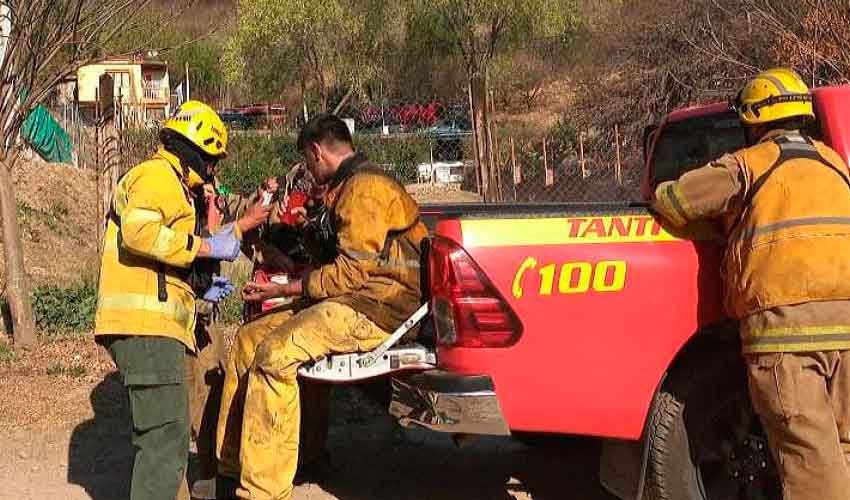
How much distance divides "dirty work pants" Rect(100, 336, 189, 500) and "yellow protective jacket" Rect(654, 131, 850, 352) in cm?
229

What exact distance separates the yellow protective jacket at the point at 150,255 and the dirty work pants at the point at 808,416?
7.65 feet

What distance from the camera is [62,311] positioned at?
872 centimetres

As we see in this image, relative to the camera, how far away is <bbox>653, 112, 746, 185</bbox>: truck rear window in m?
5.68

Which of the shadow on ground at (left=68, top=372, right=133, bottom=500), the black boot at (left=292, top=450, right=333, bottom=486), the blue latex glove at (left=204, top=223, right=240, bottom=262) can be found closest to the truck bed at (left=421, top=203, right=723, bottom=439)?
the blue latex glove at (left=204, top=223, right=240, bottom=262)

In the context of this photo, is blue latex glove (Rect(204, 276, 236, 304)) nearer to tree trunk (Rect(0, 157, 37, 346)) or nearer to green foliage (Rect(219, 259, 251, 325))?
green foliage (Rect(219, 259, 251, 325))

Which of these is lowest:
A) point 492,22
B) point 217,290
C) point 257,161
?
point 217,290

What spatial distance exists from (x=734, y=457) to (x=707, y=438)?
126mm

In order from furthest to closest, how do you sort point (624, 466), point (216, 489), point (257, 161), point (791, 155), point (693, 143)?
point (257, 161)
point (693, 143)
point (216, 489)
point (624, 466)
point (791, 155)

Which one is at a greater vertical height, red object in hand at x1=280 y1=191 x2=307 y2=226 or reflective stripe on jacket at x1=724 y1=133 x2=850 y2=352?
red object in hand at x1=280 y1=191 x2=307 y2=226

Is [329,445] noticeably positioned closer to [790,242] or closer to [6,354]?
[6,354]

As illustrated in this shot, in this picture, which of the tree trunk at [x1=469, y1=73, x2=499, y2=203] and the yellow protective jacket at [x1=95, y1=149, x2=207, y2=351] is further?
the tree trunk at [x1=469, y1=73, x2=499, y2=203]

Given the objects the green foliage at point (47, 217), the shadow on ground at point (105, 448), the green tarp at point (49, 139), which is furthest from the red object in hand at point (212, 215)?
the green tarp at point (49, 139)

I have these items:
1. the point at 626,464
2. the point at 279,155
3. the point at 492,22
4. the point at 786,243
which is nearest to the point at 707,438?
the point at 626,464

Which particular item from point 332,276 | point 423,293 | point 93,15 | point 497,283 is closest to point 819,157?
point 497,283
